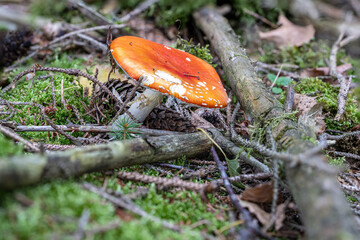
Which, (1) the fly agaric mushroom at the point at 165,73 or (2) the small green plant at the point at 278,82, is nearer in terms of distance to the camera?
(1) the fly agaric mushroom at the point at 165,73

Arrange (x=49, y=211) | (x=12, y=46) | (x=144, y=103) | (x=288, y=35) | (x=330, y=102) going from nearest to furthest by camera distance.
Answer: (x=49, y=211)
(x=144, y=103)
(x=330, y=102)
(x=12, y=46)
(x=288, y=35)

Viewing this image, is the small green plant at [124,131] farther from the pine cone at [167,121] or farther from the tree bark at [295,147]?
the tree bark at [295,147]

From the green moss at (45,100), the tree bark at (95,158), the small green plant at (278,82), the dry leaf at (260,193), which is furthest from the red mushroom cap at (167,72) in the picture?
the small green plant at (278,82)

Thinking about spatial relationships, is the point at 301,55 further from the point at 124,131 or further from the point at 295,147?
the point at 124,131

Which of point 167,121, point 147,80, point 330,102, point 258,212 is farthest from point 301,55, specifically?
point 258,212

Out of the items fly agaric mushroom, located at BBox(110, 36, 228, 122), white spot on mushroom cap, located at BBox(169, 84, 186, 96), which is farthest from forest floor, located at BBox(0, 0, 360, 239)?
white spot on mushroom cap, located at BBox(169, 84, 186, 96)

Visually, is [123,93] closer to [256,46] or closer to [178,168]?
[178,168]
